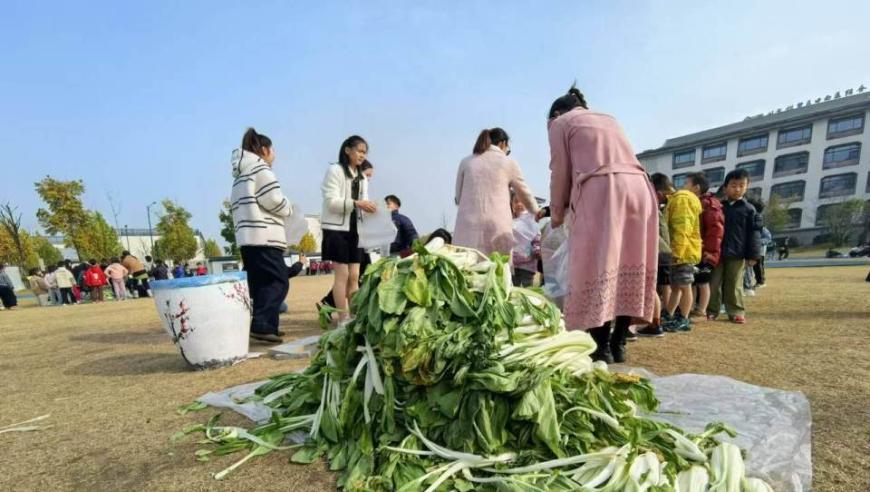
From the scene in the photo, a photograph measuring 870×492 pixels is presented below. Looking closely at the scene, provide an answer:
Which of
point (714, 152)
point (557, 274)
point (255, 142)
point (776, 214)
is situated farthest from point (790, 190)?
point (255, 142)

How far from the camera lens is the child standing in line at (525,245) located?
586 cm

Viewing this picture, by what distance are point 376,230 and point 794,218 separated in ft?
199

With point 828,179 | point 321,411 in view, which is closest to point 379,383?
point 321,411

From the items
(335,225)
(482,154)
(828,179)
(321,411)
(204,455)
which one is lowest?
(204,455)

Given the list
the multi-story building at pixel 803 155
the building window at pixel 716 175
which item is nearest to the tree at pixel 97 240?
the multi-story building at pixel 803 155

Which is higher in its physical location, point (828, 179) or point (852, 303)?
point (828, 179)

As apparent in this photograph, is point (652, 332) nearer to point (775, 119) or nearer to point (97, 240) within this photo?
point (97, 240)

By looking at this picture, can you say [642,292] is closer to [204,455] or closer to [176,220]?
[204,455]

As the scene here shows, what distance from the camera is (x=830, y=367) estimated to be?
2.85 meters

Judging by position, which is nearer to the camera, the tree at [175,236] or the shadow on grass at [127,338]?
the shadow on grass at [127,338]

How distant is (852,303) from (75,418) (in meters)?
8.97

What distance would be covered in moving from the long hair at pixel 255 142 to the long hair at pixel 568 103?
2.98 m

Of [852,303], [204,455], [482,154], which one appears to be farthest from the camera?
[852,303]

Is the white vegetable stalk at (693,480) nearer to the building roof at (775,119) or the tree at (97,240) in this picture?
the tree at (97,240)
